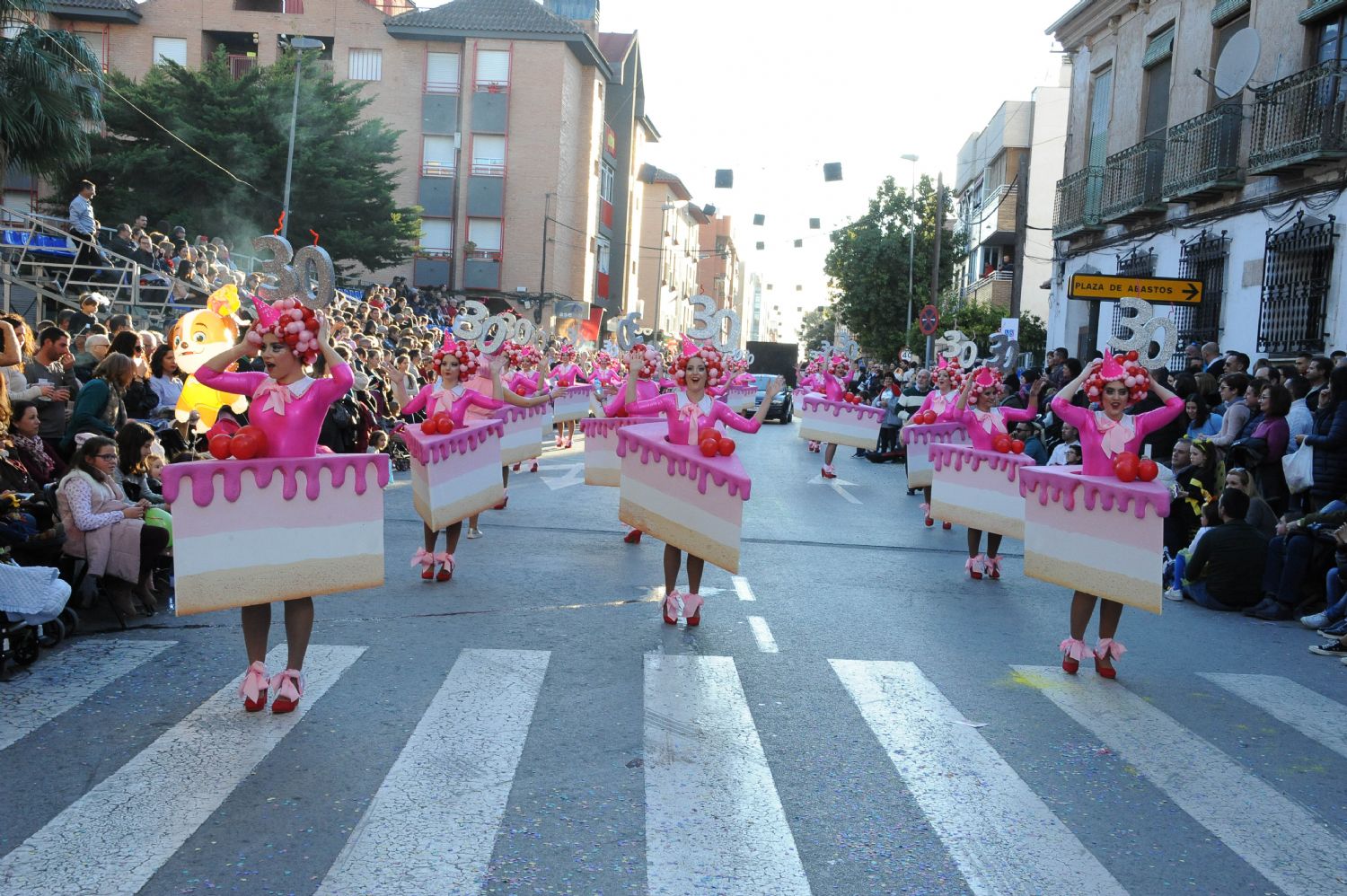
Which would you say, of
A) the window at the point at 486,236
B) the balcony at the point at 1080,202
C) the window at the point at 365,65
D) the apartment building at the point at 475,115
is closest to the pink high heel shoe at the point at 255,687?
the balcony at the point at 1080,202

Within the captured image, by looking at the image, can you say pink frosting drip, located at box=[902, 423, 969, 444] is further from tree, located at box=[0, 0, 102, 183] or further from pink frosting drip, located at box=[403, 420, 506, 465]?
tree, located at box=[0, 0, 102, 183]

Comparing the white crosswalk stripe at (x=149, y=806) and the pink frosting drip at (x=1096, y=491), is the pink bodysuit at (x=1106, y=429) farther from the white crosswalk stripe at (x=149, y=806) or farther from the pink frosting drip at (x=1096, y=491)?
the white crosswalk stripe at (x=149, y=806)

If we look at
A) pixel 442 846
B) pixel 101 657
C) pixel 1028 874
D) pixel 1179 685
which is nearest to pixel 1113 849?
pixel 1028 874

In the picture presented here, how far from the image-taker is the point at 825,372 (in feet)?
74.7

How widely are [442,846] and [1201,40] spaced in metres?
21.3

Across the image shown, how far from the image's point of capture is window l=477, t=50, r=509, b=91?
2051 inches

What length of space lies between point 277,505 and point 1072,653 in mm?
4855

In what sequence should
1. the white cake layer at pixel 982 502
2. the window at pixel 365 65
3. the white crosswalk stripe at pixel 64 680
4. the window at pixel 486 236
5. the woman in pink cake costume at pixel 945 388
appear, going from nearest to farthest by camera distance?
the white crosswalk stripe at pixel 64 680, the white cake layer at pixel 982 502, the woman in pink cake costume at pixel 945 388, the window at pixel 365 65, the window at pixel 486 236

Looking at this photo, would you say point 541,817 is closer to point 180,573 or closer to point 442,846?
point 442,846

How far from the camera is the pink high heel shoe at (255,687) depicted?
6.38 metres

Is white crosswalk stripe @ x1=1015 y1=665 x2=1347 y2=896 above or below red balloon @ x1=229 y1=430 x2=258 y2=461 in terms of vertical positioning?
below

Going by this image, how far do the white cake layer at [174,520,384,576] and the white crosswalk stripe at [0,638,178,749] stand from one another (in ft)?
3.17

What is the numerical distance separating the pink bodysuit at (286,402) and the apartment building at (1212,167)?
13945 millimetres

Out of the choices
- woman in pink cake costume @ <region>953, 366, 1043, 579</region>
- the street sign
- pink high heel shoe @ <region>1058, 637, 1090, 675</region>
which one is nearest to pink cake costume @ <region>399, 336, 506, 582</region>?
woman in pink cake costume @ <region>953, 366, 1043, 579</region>
